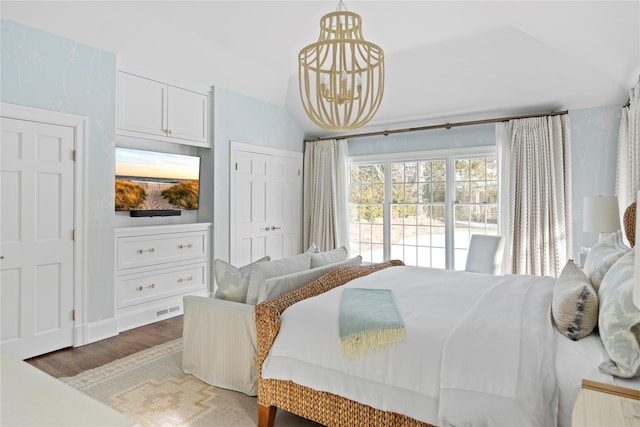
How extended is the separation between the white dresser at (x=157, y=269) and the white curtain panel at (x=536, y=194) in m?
3.57

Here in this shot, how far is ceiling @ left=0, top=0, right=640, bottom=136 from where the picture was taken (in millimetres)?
3262

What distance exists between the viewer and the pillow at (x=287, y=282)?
94.0 inches

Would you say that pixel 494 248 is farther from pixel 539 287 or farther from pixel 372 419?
pixel 372 419

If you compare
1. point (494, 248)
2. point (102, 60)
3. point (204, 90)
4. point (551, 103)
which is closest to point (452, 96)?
point (551, 103)

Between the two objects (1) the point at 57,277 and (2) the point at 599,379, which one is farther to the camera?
(1) the point at 57,277

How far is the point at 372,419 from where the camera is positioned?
1.84 metres

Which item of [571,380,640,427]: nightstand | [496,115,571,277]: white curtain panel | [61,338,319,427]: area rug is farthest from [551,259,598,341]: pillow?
[496,115,571,277]: white curtain panel

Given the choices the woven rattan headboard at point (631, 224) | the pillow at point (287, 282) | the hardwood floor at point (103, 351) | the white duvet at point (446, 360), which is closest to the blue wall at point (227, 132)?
the hardwood floor at point (103, 351)

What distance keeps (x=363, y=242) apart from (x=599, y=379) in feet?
14.9

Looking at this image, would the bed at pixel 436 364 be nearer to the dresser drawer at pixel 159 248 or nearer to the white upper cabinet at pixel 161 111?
the dresser drawer at pixel 159 248

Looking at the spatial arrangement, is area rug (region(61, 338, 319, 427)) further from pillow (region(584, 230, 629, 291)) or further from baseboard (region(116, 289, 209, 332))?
pillow (region(584, 230, 629, 291))

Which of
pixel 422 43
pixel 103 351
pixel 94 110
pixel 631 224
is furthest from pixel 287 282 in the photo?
pixel 422 43

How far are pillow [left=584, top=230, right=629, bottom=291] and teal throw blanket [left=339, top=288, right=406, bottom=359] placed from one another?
1.08 meters

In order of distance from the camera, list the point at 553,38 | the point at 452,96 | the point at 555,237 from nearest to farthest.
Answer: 1. the point at 553,38
2. the point at 555,237
3. the point at 452,96
